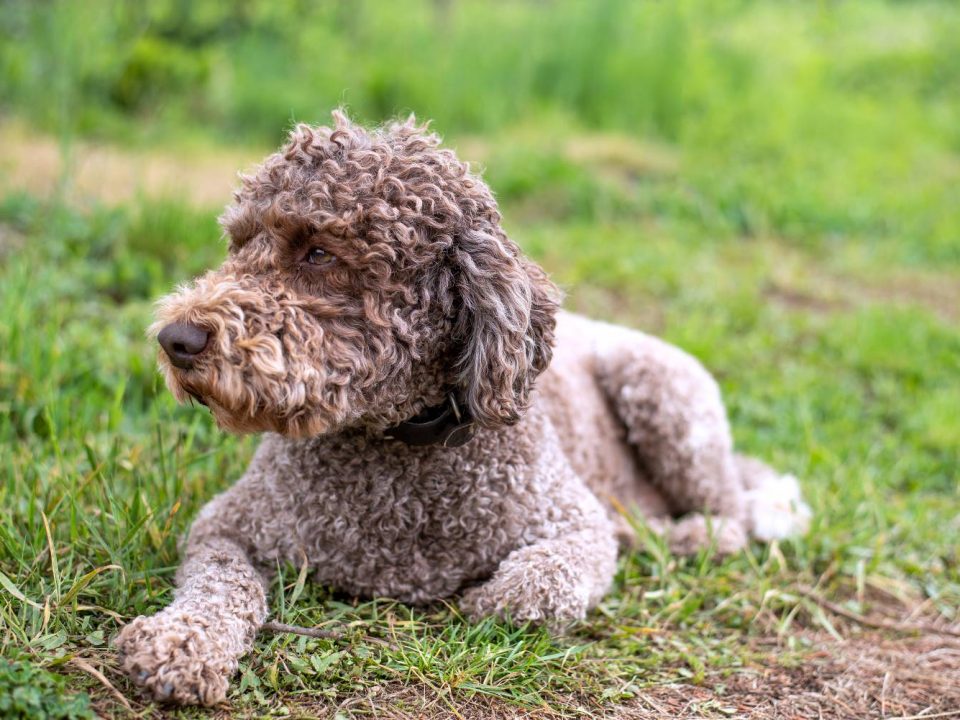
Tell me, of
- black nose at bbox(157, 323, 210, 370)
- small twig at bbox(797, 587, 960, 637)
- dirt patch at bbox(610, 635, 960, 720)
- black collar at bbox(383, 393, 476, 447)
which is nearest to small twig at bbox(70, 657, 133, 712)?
black nose at bbox(157, 323, 210, 370)

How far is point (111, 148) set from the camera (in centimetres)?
775

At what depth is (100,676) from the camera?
250 cm

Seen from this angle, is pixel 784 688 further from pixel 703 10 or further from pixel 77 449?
pixel 703 10

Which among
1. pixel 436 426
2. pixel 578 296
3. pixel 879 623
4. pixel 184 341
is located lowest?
pixel 879 623

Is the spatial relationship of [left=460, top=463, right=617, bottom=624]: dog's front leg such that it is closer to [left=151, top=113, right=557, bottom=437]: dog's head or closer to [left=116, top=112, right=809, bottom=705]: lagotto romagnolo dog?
[left=116, top=112, right=809, bottom=705]: lagotto romagnolo dog

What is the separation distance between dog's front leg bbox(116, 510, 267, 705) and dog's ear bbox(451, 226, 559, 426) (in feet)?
2.64

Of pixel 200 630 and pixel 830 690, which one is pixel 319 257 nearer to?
pixel 200 630

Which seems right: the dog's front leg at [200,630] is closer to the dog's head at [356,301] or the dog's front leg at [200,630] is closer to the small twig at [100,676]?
the small twig at [100,676]

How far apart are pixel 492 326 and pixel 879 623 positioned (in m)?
1.87

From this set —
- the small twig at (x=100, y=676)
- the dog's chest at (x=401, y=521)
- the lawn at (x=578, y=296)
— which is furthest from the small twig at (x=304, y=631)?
the small twig at (x=100, y=676)

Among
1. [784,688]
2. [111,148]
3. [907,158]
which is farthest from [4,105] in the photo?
[907,158]

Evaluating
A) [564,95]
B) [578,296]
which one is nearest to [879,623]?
[578,296]

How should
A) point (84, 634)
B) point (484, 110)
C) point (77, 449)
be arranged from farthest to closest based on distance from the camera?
point (484, 110)
point (77, 449)
point (84, 634)

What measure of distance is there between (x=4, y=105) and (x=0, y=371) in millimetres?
4291
